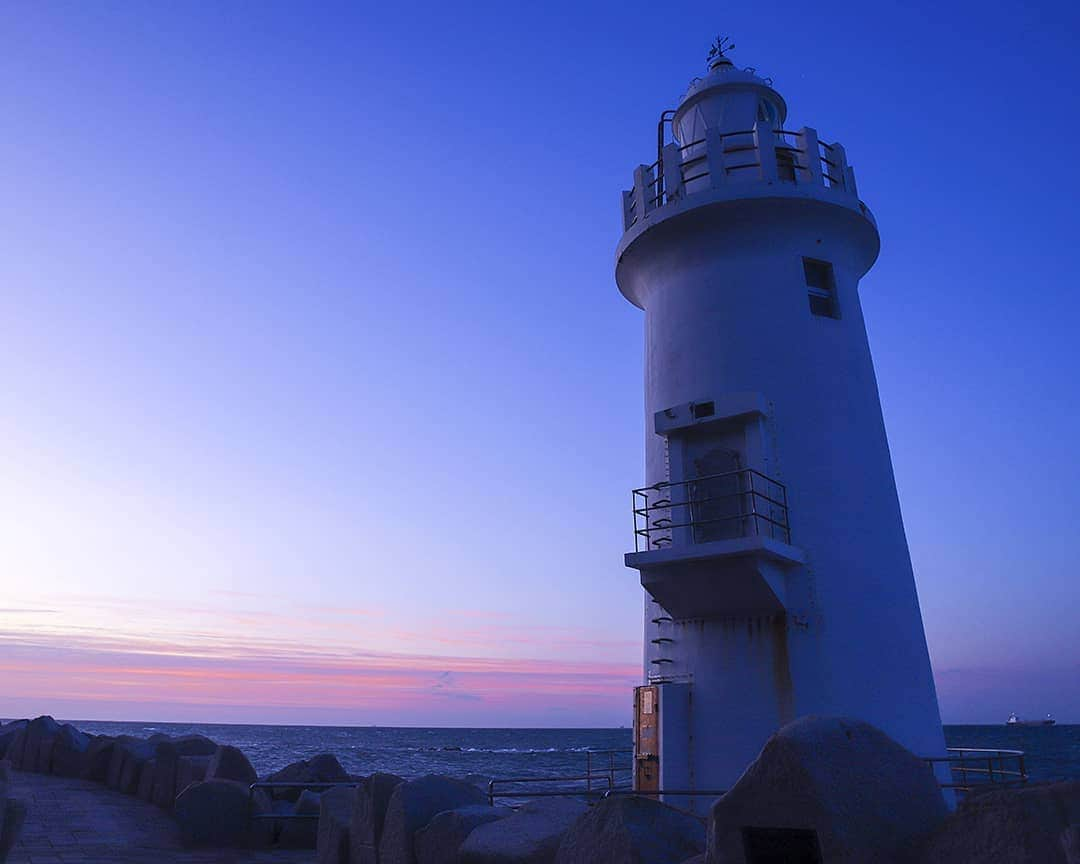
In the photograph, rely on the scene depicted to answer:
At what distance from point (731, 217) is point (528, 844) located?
10.1 metres

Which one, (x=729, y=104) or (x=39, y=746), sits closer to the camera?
(x=729, y=104)

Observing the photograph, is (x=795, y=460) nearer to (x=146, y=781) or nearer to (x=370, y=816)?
(x=370, y=816)

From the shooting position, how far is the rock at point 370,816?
832cm

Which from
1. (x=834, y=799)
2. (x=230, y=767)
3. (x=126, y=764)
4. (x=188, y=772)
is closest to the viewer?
(x=834, y=799)

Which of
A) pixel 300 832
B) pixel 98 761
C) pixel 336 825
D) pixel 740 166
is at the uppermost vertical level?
pixel 740 166

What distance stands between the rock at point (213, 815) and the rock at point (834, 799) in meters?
8.18

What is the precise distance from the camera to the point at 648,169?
14.9m

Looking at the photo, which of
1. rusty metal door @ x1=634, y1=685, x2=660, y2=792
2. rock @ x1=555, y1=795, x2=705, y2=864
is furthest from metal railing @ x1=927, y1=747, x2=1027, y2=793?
rock @ x1=555, y1=795, x2=705, y2=864

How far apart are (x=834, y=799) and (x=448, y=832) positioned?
13.4ft

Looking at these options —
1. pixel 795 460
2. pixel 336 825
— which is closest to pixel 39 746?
pixel 336 825

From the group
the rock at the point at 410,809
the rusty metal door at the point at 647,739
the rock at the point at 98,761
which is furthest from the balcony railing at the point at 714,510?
the rock at the point at 98,761

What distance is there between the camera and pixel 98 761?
59.5 ft

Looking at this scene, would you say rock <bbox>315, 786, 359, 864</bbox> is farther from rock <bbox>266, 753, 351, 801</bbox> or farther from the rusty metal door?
rock <bbox>266, 753, 351, 801</bbox>

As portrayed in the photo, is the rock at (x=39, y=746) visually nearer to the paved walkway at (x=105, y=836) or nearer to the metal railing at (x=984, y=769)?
the paved walkway at (x=105, y=836)
